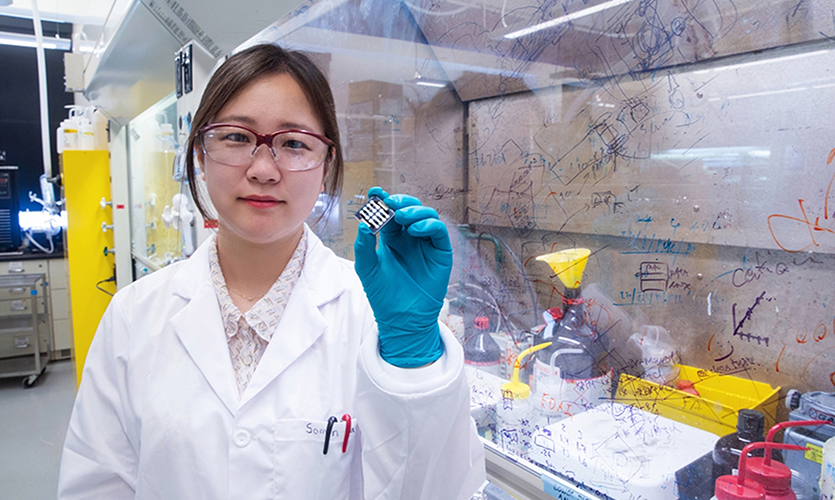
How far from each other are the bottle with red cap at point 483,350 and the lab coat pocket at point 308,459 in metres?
0.77

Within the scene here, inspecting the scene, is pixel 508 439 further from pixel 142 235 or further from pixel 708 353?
pixel 142 235

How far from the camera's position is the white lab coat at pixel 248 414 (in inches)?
31.3

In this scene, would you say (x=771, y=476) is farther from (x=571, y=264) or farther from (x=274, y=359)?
(x=274, y=359)

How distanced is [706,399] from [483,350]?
2.20ft

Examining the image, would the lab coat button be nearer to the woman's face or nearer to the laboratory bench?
the woman's face

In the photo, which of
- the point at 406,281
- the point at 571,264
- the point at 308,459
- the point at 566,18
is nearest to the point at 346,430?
the point at 308,459

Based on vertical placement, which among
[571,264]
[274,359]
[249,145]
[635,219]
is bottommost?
[274,359]

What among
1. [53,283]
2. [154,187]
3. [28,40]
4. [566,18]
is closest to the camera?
[566,18]

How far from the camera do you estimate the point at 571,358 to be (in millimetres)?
1334

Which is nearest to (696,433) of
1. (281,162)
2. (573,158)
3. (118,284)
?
(573,158)

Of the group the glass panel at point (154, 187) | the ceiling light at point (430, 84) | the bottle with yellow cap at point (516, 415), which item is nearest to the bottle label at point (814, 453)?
the bottle with yellow cap at point (516, 415)

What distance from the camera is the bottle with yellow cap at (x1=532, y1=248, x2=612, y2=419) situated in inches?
50.2

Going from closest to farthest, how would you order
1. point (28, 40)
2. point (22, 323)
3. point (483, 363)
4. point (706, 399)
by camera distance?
point (706, 399) < point (483, 363) < point (22, 323) < point (28, 40)

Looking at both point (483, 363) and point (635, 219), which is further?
point (483, 363)
